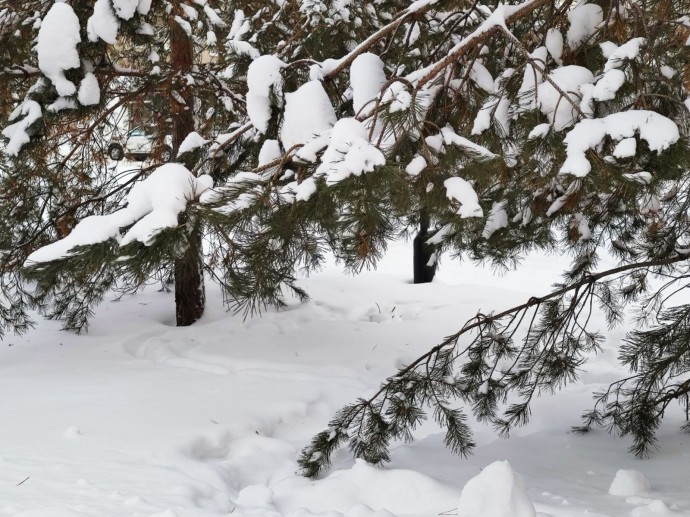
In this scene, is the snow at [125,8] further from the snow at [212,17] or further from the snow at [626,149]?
the snow at [626,149]

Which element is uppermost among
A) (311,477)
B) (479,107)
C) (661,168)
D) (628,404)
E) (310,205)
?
(479,107)

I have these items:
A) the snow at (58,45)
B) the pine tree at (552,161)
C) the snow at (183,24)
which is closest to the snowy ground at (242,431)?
the pine tree at (552,161)

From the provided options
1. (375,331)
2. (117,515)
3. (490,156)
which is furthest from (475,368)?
(375,331)

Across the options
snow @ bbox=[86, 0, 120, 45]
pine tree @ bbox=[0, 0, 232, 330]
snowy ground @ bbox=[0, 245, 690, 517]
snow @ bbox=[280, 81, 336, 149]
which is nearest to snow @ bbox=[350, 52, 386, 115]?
snow @ bbox=[280, 81, 336, 149]

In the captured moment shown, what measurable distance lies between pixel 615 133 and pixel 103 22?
2861mm

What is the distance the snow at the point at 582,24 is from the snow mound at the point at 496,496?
1871 millimetres

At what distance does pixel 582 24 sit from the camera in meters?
3.18

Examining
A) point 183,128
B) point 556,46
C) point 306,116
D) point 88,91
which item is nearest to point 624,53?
point 556,46

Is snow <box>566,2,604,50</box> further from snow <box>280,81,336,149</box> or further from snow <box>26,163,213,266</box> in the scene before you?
snow <box>26,163,213,266</box>

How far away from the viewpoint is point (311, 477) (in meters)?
3.43

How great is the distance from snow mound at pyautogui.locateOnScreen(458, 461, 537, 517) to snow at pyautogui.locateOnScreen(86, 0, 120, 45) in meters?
3.01

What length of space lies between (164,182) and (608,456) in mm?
2841

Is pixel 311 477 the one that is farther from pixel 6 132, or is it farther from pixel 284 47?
pixel 6 132

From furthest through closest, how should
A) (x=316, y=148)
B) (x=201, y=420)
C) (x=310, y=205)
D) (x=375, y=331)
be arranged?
1. (x=375, y=331)
2. (x=201, y=420)
3. (x=316, y=148)
4. (x=310, y=205)
